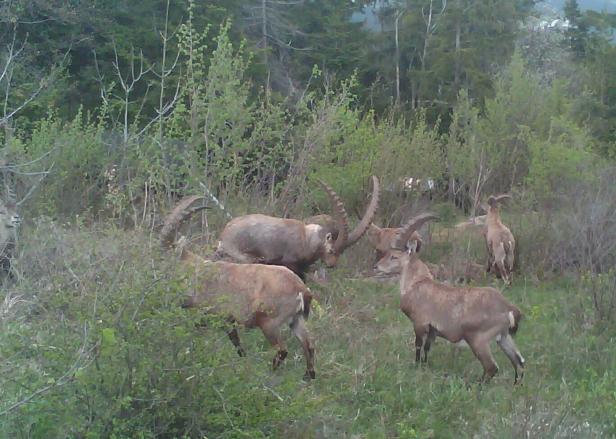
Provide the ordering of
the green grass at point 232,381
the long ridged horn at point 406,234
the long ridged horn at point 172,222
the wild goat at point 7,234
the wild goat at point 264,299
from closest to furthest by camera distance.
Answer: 1. the green grass at point 232,381
2. the wild goat at point 264,299
3. the long ridged horn at point 172,222
4. the long ridged horn at point 406,234
5. the wild goat at point 7,234

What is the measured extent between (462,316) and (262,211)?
6400 millimetres

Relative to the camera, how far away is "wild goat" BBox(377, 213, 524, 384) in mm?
9281

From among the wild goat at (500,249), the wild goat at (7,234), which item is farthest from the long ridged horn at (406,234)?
the wild goat at (7,234)

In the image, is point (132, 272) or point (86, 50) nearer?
point (132, 272)

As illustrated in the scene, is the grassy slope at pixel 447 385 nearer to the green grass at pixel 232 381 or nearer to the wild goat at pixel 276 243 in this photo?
the green grass at pixel 232 381

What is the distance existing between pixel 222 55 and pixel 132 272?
831cm

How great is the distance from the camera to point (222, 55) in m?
14.8

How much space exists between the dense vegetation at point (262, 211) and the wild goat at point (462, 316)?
1.10ft

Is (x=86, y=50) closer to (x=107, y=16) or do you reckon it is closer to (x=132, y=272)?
(x=107, y=16)

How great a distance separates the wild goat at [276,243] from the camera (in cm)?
1241

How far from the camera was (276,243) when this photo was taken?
1262 cm

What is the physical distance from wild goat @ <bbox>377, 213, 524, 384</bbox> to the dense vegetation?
0.34m

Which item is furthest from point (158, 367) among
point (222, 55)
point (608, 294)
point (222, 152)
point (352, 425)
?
point (222, 55)

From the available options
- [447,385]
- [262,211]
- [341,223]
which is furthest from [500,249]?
[447,385]
